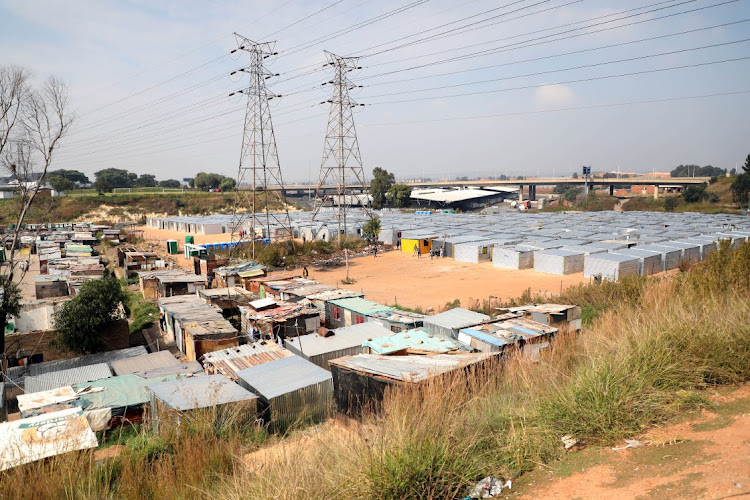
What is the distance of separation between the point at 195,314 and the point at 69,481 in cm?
1006

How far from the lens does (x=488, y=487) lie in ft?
10.5

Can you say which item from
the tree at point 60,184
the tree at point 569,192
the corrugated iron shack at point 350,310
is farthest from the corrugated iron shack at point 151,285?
the tree at point 569,192

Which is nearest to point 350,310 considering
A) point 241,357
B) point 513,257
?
point 241,357

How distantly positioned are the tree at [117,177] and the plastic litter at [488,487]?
105m

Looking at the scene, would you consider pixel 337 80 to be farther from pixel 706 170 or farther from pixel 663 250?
pixel 706 170

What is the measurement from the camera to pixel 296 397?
6.78 m

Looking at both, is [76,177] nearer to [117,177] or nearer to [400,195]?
[117,177]

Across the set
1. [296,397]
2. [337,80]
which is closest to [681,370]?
[296,397]

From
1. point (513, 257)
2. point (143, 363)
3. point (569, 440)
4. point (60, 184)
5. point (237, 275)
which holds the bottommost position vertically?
point (143, 363)

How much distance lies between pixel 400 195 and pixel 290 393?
64.4 meters

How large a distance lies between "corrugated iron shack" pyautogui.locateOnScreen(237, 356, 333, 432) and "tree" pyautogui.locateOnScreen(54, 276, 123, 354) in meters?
7.01

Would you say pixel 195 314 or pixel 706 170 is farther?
pixel 706 170

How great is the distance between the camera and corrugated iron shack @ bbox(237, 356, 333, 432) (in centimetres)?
661

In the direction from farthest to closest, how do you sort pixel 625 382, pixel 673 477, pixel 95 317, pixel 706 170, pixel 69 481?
pixel 706 170
pixel 95 317
pixel 625 382
pixel 69 481
pixel 673 477
